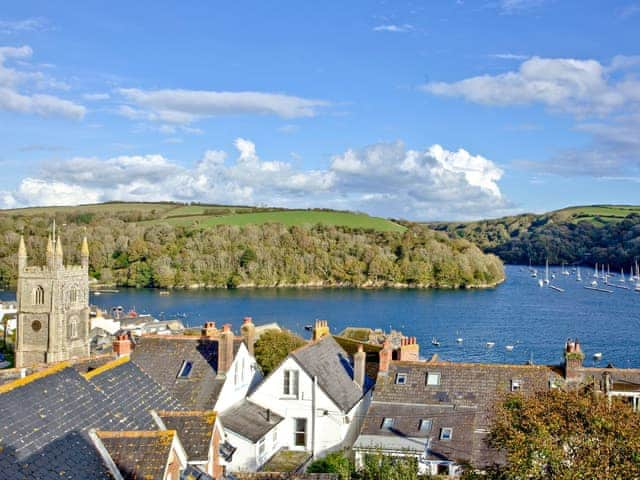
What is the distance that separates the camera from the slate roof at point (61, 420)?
40.0 ft

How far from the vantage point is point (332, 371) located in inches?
1314

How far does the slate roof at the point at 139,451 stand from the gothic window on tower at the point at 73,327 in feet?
176

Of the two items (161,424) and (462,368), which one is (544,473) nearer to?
(161,424)

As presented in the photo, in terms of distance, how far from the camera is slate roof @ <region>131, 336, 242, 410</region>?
2866 cm

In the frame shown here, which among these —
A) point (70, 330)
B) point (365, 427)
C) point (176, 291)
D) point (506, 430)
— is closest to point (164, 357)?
point (365, 427)

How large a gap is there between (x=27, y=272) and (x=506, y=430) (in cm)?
5819

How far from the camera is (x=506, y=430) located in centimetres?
1466

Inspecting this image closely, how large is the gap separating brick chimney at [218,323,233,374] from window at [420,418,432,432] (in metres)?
8.45

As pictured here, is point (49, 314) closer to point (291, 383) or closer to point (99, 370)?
point (291, 383)

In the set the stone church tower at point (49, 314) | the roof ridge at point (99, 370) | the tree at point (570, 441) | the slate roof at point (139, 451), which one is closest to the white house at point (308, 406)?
the roof ridge at point (99, 370)

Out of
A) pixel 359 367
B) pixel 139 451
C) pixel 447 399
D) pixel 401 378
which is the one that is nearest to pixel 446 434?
pixel 447 399

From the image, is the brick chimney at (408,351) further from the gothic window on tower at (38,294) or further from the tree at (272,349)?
the gothic window on tower at (38,294)

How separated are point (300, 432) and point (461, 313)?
9384cm

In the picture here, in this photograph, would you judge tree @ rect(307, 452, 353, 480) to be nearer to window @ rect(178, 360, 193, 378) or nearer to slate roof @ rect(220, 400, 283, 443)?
slate roof @ rect(220, 400, 283, 443)
